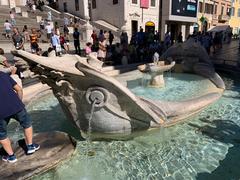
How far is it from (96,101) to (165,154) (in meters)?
1.51

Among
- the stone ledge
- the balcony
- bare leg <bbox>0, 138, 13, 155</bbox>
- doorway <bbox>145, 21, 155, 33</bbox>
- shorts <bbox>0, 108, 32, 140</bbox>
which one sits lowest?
the stone ledge

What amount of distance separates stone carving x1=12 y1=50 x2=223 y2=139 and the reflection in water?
0.31 meters

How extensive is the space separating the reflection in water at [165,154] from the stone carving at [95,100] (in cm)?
31

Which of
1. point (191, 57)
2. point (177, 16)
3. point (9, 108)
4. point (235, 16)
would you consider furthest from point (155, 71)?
point (235, 16)

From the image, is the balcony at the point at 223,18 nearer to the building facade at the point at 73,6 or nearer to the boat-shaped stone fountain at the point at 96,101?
the building facade at the point at 73,6

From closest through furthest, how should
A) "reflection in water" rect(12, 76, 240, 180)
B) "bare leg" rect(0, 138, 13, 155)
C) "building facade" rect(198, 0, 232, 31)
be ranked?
"bare leg" rect(0, 138, 13, 155) → "reflection in water" rect(12, 76, 240, 180) → "building facade" rect(198, 0, 232, 31)

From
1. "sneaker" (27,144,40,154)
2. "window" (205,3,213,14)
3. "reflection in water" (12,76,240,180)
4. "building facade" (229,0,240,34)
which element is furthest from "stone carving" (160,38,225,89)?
"building facade" (229,0,240,34)

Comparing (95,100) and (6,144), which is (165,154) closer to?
(95,100)

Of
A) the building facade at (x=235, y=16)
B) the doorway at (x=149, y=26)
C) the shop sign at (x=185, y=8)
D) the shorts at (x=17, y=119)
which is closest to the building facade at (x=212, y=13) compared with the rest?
the building facade at (x=235, y=16)

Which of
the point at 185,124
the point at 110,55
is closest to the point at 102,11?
the point at 110,55

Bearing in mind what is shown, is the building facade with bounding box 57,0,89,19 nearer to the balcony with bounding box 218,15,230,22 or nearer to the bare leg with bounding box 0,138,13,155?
the balcony with bounding box 218,15,230,22

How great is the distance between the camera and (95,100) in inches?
173

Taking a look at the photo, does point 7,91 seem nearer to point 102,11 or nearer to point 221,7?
point 102,11

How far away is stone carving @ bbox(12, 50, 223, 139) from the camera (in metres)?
4.06
